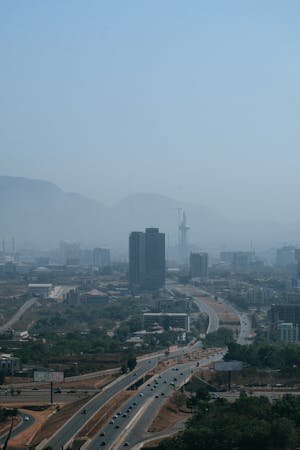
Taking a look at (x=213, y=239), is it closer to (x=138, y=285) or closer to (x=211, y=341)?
(x=138, y=285)

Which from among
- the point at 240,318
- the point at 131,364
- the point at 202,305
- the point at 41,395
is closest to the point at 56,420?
the point at 41,395

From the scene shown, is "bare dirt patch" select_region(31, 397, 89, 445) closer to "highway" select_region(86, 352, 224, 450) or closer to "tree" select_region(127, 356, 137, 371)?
"highway" select_region(86, 352, 224, 450)

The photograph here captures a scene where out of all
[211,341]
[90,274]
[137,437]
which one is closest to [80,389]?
[137,437]

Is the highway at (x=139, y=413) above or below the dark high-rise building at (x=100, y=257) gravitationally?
below

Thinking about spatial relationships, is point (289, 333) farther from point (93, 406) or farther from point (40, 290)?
point (40, 290)

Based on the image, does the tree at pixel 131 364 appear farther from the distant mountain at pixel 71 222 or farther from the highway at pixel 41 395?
the distant mountain at pixel 71 222

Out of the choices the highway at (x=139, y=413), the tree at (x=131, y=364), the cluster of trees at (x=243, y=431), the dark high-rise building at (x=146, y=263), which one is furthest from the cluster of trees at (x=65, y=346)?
the dark high-rise building at (x=146, y=263)
